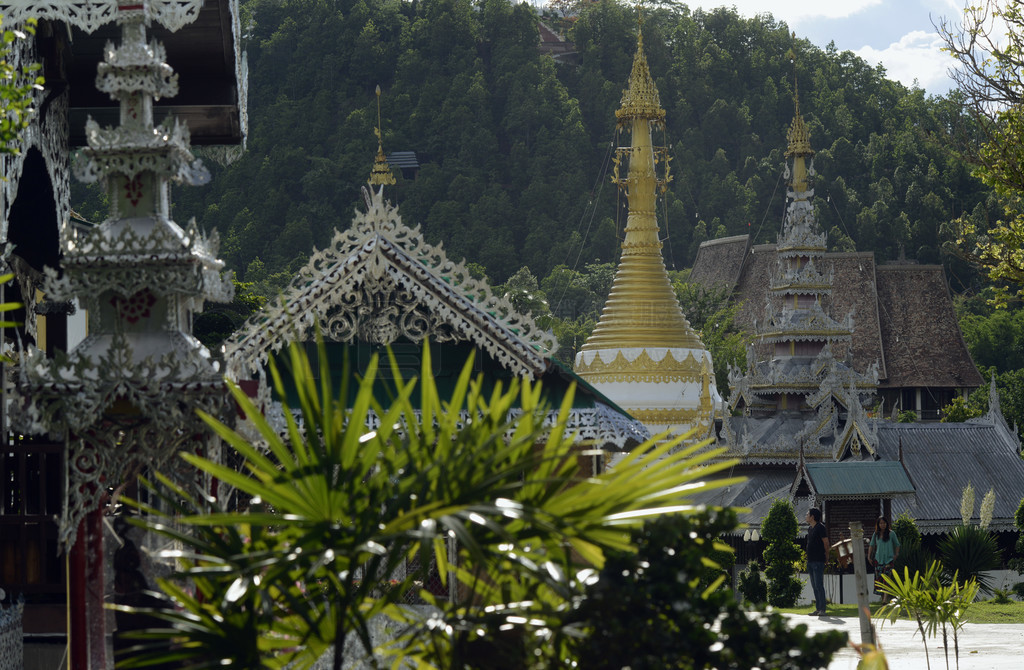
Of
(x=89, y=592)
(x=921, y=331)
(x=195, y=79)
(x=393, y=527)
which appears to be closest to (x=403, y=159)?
(x=921, y=331)

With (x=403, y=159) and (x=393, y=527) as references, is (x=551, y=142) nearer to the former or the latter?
(x=403, y=159)

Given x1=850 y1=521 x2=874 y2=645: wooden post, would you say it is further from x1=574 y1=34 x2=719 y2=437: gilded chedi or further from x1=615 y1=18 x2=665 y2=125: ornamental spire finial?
x1=615 y1=18 x2=665 y2=125: ornamental spire finial

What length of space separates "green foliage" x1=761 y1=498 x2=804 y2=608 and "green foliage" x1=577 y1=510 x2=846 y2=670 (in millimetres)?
16618

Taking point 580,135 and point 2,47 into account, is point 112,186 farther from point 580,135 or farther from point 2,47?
point 580,135

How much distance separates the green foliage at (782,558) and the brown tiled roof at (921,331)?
131 feet

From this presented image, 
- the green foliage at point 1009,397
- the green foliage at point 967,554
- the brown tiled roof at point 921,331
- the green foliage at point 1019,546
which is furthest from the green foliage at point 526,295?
the green foliage at point 967,554

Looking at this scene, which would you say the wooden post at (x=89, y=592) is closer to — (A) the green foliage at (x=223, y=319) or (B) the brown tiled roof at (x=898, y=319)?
(A) the green foliage at (x=223, y=319)

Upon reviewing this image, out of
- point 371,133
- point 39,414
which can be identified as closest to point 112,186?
point 39,414

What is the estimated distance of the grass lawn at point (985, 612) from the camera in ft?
62.2

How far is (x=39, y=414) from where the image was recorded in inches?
393

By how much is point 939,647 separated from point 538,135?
7460 cm

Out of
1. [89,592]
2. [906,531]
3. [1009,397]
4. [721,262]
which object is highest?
[721,262]

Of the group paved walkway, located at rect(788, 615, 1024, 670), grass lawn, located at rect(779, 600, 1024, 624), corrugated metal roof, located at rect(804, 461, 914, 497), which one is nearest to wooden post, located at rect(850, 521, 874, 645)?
paved walkway, located at rect(788, 615, 1024, 670)

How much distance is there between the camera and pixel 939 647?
49.3 ft
